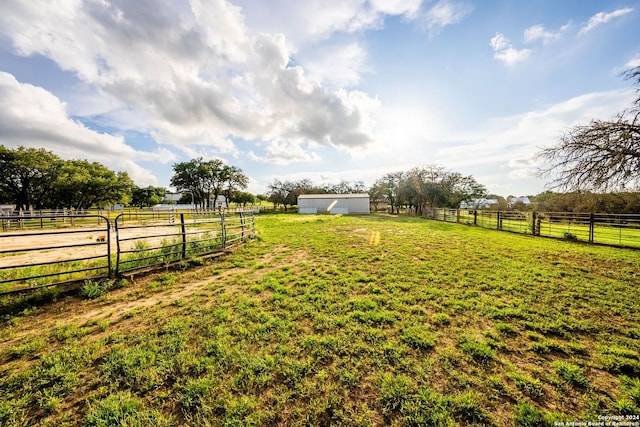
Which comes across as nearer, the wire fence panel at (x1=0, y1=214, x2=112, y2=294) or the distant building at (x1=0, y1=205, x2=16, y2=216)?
the wire fence panel at (x1=0, y1=214, x2=112, y2=294)

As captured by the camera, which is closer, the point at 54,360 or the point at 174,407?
the point at 174,407

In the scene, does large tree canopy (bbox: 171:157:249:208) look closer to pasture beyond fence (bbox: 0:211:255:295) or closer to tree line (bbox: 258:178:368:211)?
tree line (bbox: 258:178:368:211)

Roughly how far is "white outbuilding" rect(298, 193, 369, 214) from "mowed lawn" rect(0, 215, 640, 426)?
3829 centimetres

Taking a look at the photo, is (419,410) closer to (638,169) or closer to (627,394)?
(627,394)

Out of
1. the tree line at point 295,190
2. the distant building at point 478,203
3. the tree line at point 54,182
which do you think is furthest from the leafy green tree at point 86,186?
the distant building at point 478,203

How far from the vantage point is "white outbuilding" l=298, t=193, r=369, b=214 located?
43.8 m

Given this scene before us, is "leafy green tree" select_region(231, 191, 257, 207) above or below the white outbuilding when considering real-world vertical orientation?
above

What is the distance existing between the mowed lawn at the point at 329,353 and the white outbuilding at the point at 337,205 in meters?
38.3

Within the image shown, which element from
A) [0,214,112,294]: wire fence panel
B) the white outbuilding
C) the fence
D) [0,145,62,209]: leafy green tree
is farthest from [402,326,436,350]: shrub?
[0,145,62,209]: leafy green tree

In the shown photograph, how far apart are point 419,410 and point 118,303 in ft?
17.6

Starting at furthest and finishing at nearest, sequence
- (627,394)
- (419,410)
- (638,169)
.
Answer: (638,169) < (627,394) < (419,410)

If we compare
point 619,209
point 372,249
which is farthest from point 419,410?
point 619,209

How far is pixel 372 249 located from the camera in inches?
356

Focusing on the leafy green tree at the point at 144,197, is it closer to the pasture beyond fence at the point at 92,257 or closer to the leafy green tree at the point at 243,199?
the leafy green tree at the point at 243,199
